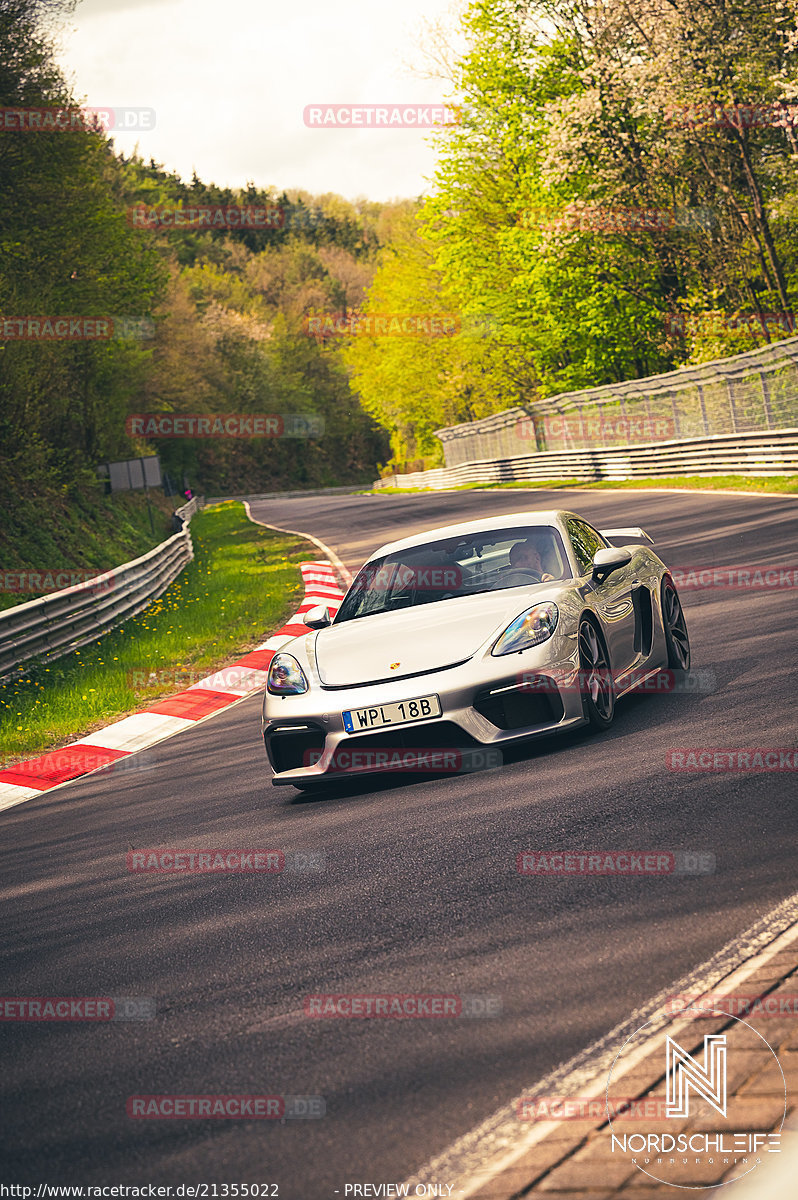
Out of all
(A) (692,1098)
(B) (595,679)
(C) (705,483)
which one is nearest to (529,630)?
(B) (595,679)

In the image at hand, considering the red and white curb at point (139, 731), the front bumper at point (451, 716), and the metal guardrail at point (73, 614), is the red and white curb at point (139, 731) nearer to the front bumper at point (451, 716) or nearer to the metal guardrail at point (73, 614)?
the metal guardrail at point (73, 614)

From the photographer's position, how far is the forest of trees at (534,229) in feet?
96.3

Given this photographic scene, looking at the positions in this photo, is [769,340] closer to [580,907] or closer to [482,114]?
[482,114]

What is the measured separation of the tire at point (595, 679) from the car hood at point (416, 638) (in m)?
0.36

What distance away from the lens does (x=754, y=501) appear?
20.3 m

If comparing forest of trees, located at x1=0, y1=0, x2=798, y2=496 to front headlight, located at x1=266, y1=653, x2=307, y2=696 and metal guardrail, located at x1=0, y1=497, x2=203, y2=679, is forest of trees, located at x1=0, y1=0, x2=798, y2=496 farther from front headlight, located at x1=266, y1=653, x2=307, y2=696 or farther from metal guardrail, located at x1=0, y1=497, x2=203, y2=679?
front headlight, located at x1=266, y1=653, x2=307, y2=696

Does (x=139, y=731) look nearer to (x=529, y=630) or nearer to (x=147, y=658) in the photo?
(x=147, y=658)

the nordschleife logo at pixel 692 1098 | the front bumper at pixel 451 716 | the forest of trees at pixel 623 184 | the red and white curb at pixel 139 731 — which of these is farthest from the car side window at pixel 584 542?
the forest of trees at pixel 623 184

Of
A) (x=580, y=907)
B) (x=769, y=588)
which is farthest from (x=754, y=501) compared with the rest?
(x=580, y=907)

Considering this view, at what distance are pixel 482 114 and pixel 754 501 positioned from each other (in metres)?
30.2

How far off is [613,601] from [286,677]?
2019mm

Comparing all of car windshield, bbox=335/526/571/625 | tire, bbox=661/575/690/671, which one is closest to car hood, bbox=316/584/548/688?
car windshield, bbox=335/526/571/625

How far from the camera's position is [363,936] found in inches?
173

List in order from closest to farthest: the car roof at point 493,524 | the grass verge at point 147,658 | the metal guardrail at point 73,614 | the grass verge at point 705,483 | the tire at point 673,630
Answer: the car roof at point 493,524
the tire at point 673,630
the grass verge at point 147,658
the metal guardrail at point 73,614
the grass verge at point 705,483
